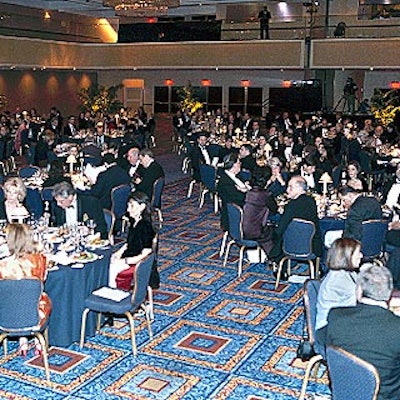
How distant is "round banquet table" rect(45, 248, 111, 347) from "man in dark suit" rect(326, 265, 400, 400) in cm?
273

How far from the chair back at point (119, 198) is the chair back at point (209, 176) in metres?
2.28

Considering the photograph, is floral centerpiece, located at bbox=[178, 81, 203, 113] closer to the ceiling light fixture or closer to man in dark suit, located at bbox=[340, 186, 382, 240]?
the ceiling light fixture

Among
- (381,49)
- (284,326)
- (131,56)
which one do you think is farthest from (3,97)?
(284,326)

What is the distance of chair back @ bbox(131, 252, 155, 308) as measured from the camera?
19.6ft

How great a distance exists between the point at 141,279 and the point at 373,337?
8.43 ft

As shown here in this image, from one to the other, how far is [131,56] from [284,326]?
70.8 feet

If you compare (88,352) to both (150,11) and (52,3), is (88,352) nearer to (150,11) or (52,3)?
(150,11)

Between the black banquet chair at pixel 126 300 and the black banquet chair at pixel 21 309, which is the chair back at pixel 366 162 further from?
the black banquet chair at pixel 21 309

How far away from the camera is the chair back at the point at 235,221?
8.53 meters

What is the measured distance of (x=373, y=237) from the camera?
7.72 meters

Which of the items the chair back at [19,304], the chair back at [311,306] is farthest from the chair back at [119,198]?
the chair back at [311,306]

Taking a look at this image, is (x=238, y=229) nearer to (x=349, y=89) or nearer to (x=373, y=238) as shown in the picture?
(x=373, y=238)

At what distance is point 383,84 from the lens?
26625 millimetres

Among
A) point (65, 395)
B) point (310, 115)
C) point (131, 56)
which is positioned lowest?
point (65, 395)
